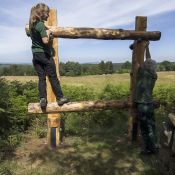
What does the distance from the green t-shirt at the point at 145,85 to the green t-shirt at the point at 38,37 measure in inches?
87.3

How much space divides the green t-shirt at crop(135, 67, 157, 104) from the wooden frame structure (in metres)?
0.72

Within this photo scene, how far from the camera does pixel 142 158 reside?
8.66 meters

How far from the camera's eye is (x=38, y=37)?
24.7 ft

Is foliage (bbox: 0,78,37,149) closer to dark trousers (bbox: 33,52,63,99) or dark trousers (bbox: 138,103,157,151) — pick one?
dark trousers (bbox: 33,52,63,99)

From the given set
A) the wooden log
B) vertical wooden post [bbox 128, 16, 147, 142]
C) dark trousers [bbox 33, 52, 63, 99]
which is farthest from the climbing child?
vertical wooden post [bbox 128, 16, 147, 142]

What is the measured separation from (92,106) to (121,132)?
246 centimetres

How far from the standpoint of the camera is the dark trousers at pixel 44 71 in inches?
304

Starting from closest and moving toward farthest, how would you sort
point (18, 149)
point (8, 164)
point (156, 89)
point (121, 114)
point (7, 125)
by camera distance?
point (8, 164) < point (18, 149) < point (7, 125) < point (121, 114) < point (156, 89)

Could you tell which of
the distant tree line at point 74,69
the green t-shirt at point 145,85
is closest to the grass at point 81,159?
the green t-shirt at point 145,85

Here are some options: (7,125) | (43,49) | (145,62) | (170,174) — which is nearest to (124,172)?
(170,174)

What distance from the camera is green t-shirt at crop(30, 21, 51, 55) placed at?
7.29 m

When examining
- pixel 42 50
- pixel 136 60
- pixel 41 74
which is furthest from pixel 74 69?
pixel 42 50

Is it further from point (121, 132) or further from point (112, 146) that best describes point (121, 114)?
point (112, 146)

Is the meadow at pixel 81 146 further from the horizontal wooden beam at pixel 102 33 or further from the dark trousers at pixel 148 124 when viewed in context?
the horizontal wooden beam at pixel 102 33
